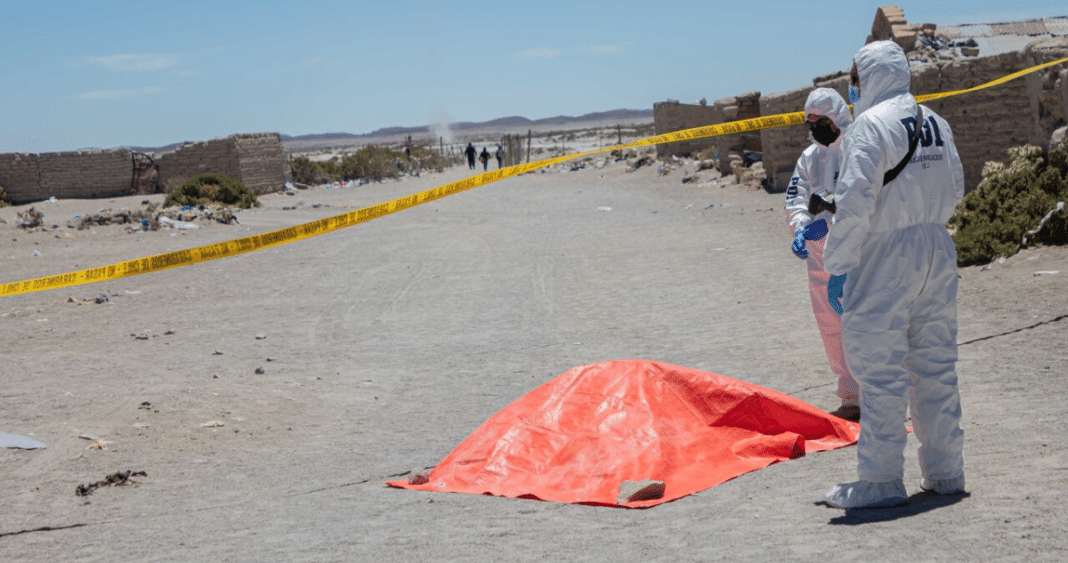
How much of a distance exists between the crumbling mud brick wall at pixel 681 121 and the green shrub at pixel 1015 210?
61.6 feet

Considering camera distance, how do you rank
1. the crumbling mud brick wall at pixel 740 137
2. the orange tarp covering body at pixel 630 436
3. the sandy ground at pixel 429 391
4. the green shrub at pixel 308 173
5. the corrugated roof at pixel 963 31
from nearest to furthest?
1. the sandy ground at pixel 429 391
2. the orange tarp covering body at pixel 630 436
3. the corrugated roof at pixel 963 31
4. the crumbling mud brick wall at pixel 740 137
5. the green shrub at pixel 308 173

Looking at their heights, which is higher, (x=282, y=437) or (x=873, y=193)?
(x=873, y=193)

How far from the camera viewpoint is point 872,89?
402 centimetres

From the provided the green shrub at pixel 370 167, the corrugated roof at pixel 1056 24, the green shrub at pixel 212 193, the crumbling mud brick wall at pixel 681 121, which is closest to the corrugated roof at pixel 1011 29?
the corrugated roof at pixel 1056 24

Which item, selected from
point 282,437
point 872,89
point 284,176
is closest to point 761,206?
point 282,437

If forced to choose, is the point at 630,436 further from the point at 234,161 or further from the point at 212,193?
the point at 234,161

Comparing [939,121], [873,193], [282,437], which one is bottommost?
[282,437]

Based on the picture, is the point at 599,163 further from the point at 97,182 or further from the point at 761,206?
the point at 761,206

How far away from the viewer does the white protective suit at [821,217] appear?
5355mm

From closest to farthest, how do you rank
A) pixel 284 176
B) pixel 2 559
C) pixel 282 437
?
pixel 2 559, pixel 282 437, pixel 284 176

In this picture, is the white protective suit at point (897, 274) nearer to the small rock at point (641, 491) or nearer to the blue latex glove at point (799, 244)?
the small rock at point (641, 491)

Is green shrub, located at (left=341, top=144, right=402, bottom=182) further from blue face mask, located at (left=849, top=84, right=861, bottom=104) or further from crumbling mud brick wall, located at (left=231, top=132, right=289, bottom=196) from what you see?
blue face mask, located at (left=849, top=84, right=861, bottom=104)

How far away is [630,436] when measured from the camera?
504 cm

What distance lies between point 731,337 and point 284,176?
25.9 metres
